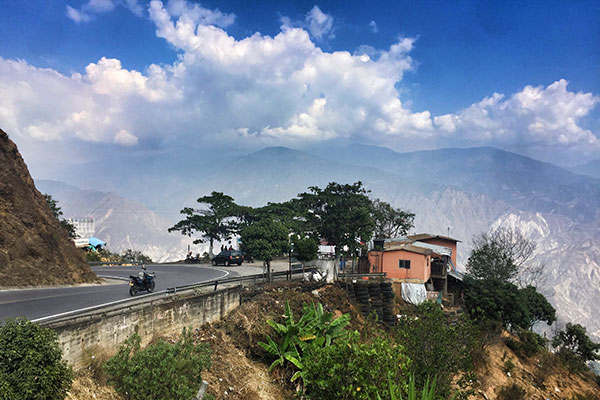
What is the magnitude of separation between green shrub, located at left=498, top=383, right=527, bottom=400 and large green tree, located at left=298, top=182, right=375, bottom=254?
17.5m

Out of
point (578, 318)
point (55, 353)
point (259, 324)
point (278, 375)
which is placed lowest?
point (578, 318)

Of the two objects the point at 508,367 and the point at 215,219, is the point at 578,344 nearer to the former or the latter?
the point at 508,367

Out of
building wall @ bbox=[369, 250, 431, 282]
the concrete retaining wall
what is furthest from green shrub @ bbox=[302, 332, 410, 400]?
building wall @ bbox=[369, 250, 431, 282]

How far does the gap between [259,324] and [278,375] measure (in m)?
2.50

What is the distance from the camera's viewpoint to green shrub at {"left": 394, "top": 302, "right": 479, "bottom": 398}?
1362 cm

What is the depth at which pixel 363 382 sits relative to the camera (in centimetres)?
926

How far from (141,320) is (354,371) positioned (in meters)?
7.52

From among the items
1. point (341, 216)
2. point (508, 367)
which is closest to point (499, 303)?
point (508, 367)

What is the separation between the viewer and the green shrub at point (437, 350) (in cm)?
1362

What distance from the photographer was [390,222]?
5769 centimetres

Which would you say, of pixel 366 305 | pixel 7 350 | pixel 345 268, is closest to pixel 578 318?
pixel 345 268

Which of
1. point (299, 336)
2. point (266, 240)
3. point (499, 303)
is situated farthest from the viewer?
point (499, 303)

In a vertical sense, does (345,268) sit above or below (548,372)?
above

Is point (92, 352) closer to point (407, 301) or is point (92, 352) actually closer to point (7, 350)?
point (7, 350)
